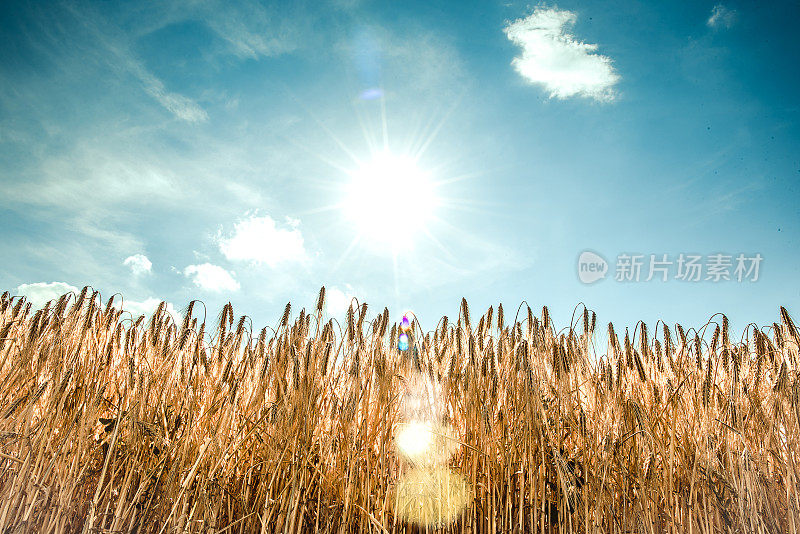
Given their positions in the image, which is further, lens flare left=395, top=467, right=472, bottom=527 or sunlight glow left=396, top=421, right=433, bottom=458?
sunlight glow left=396, top=421, right=433, bottom=458

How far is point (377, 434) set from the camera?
260 cm

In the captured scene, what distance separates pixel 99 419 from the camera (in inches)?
114

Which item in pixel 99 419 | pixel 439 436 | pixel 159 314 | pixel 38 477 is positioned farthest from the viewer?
pixel 159 314

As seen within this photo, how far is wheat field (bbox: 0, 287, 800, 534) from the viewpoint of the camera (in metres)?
2.40

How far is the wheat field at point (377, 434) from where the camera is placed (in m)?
2.40

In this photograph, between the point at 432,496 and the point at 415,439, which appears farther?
the point at 415,439

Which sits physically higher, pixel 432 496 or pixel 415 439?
pixel 415 439

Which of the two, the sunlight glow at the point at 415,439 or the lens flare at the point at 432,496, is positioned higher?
the sunlight glow at the point at 415,439

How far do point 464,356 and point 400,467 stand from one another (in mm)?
878

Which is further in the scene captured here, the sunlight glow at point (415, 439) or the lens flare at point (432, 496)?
the sunlight glow at point (415, 439)

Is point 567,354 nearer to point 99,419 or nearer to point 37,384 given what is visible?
point 99,419

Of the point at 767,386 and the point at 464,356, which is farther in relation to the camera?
the point at 767,386

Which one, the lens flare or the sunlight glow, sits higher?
the sunlight glow

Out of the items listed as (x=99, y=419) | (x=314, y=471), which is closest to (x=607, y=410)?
(x=314, y=471)
